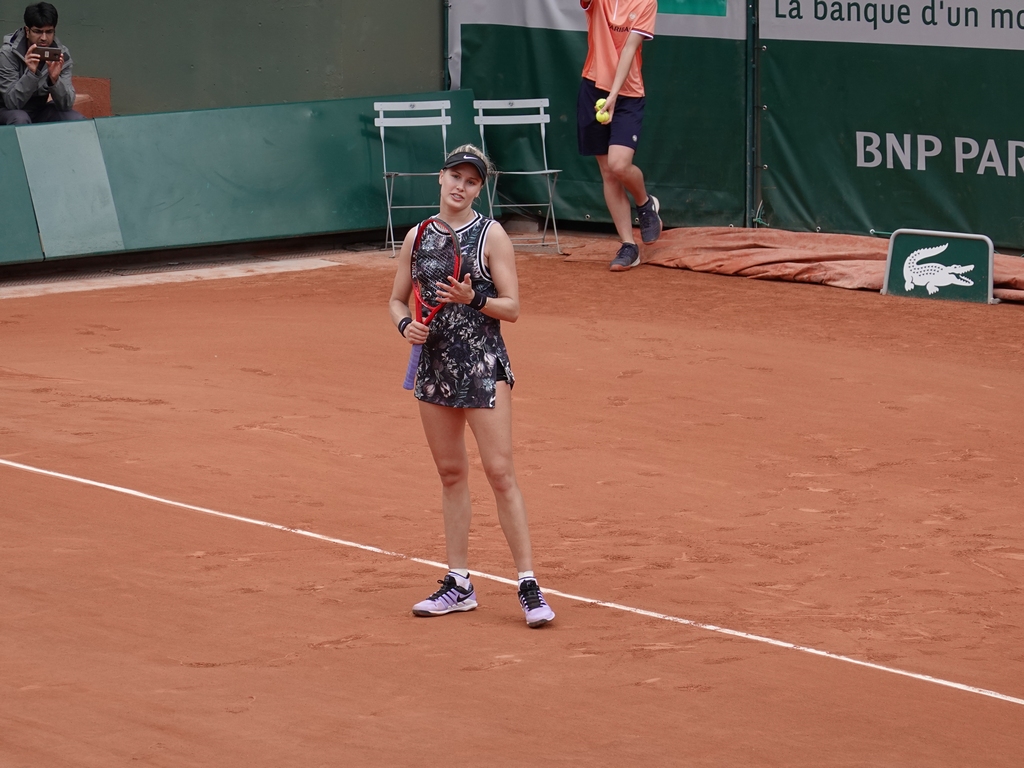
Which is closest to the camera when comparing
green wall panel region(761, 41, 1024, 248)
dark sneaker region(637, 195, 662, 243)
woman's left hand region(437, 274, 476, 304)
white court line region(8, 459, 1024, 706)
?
white court line region(8, 459, 1024, 706)

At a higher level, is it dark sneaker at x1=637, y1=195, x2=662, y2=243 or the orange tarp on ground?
dark sneaker at x1=637, y1=195, x2=662, y2=243

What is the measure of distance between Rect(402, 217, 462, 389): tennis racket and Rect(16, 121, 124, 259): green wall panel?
9528 millimetres

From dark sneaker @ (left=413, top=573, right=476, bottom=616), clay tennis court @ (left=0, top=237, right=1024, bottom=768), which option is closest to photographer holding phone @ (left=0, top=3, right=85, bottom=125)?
clay tennis court @ (left=0, top=237, right=1024, bottom=768)

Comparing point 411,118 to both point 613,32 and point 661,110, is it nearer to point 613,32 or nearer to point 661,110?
point 613,32

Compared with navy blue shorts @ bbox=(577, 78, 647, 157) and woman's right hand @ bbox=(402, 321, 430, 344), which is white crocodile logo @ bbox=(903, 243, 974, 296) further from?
woman's right hand @ bbox=(402, 321, 430, 344)

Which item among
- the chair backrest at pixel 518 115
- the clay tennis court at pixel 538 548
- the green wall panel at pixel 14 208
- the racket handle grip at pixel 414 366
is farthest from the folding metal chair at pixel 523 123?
the racket handle grip at pixel 414 366

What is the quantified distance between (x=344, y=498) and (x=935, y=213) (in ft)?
30.3

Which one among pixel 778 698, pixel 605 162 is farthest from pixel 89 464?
pixel 605 162

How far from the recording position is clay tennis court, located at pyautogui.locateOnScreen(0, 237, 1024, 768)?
5195 mm

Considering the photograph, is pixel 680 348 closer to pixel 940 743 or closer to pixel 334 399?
pixel 334 399

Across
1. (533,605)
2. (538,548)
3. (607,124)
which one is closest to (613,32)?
(607,124)

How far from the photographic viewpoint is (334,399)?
10438 mm

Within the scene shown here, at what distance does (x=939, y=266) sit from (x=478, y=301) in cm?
924

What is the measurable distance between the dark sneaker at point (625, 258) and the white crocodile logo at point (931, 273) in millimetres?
2767
